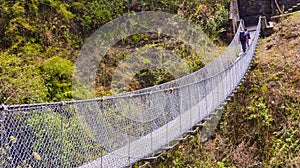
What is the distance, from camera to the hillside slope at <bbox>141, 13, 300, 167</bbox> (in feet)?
22.6

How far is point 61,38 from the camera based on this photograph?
8.64m

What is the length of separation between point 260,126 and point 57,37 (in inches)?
186

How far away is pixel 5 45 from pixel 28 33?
0.62 meters

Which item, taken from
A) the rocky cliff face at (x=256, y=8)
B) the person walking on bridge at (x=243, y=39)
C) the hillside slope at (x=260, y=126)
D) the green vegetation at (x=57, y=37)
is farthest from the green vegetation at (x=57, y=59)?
the hillside slope at (x=260, y=126)

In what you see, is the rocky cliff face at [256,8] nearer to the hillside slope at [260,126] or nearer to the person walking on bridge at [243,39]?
the hillside slope at [260,126]

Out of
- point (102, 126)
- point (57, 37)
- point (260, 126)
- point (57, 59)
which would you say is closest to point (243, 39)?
point (260, 126)

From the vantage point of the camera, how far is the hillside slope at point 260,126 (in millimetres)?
6875

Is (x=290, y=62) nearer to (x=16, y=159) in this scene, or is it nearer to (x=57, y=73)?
(x=57, y=73)

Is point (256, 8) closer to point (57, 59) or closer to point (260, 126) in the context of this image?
point (260, 126)

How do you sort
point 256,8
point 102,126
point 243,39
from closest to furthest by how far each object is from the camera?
1. point 102,126
2. point 243,39
3. point 256,8

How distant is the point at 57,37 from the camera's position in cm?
855

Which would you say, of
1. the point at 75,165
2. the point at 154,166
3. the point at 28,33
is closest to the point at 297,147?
the point at 154,166

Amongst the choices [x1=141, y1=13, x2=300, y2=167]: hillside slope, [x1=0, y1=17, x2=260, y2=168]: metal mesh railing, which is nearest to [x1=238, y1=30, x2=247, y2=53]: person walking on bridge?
[x1=141, y1=13, x2=300, y2=167]: hillside slope

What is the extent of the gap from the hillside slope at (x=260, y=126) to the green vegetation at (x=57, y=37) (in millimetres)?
1417
